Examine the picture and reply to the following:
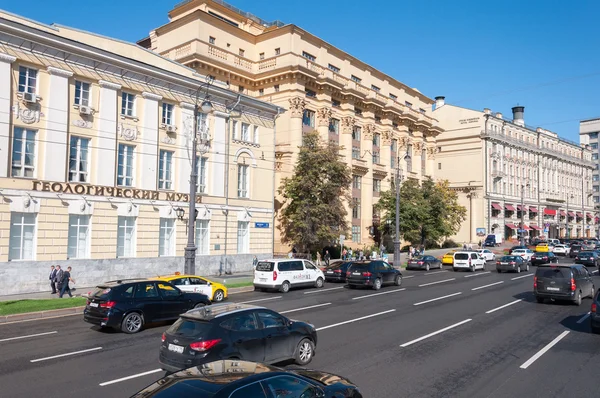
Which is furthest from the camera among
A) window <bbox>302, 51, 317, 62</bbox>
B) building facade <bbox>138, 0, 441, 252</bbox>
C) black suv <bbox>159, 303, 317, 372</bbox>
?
window <bbox>302, 51, 317, 62</bbox>

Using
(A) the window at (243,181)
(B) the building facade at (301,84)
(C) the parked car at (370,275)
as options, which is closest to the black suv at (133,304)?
(C) the parked car at (370,275)

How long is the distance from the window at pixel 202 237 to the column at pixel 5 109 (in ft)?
40.3

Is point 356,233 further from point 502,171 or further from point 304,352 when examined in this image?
point 304,352

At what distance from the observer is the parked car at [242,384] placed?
4723 millimetres

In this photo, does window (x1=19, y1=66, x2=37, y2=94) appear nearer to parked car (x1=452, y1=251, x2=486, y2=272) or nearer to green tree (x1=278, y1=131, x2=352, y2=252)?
green tree (x1=278, y1=131, x2=352, y2=252)

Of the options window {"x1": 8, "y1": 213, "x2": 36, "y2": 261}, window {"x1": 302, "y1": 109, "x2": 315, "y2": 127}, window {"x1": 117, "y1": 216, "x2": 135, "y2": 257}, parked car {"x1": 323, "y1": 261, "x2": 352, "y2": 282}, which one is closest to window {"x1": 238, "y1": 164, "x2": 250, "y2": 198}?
window {"x1": 117, "y1": 216, "x2": 135, "y2": 257}

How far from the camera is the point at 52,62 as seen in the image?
24.1 meters

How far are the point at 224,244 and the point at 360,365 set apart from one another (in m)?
24.0

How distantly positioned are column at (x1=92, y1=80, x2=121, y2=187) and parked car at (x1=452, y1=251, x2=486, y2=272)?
89.1ft

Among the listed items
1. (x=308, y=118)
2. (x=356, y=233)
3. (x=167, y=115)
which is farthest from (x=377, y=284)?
(x=356, y=233)

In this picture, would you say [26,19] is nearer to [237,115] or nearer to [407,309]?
[237,115]

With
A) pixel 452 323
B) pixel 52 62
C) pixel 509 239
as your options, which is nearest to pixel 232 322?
pixel 452 323

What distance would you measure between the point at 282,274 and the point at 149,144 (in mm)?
12099

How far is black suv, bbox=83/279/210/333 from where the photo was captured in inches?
542
